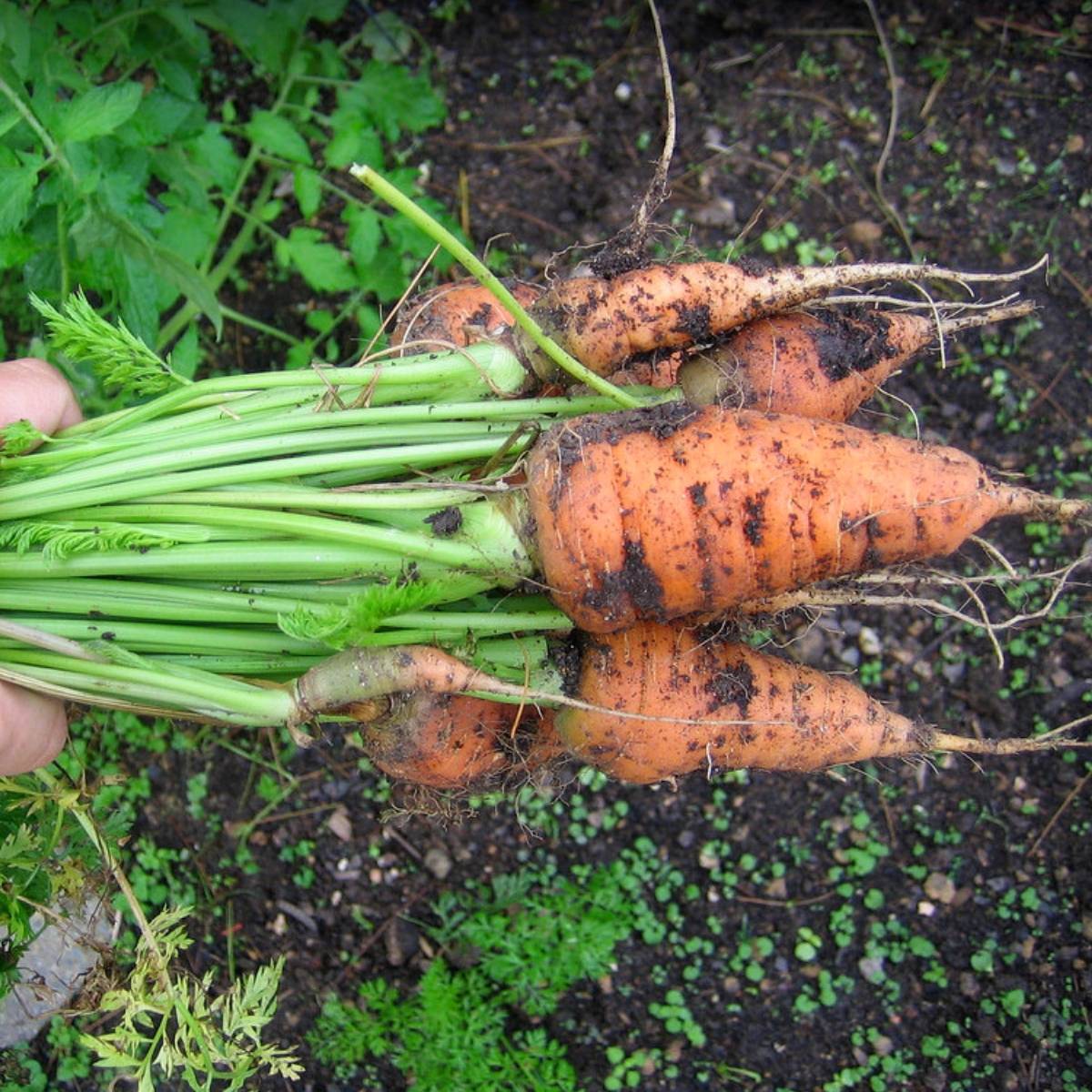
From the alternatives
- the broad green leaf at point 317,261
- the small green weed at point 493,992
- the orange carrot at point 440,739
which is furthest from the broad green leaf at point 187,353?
the small green weed at point 493,992

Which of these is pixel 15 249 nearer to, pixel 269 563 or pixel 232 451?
pixel 232 451

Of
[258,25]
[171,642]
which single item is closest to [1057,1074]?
[171,642]

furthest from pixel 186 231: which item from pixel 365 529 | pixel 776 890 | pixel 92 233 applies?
pixel 776 890

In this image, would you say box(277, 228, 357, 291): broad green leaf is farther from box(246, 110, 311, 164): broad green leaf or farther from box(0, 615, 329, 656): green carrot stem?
box(0, 615, 329, 656): green carrot stem

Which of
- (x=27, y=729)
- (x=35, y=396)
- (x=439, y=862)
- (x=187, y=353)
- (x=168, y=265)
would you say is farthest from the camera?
(x=439, y=862)

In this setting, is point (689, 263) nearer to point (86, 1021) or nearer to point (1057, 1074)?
point (1057, 1074)

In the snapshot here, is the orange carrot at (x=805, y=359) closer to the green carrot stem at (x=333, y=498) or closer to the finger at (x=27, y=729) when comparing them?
the green carrot stem at (x=333, y=498)
